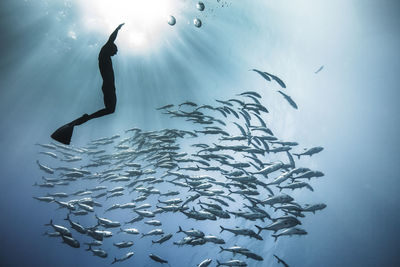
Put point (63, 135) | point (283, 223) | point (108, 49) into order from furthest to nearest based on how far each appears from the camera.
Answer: point (283, 223)
point (63, 135)
point (108, 49)

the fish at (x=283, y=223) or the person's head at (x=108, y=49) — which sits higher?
the person's head at (x=108, y=49)

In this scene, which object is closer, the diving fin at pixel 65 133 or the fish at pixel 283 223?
the diving fin at pixel 65 133

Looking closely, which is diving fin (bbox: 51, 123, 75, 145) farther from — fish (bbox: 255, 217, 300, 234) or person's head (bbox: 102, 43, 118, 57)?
fish (bbox: 255, 217, 300, 234)

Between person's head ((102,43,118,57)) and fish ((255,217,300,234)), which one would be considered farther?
fish ((255,217,300,234))

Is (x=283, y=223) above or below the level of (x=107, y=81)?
below

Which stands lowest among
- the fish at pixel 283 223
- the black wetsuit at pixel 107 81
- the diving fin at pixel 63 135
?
the fish at pixel 283 223

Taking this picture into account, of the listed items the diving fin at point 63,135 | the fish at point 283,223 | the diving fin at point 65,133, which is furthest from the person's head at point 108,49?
the fish at point 283,223

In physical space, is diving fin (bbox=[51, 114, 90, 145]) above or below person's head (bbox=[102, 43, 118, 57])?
below

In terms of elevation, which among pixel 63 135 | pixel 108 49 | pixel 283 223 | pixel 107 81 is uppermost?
pixel 108 49

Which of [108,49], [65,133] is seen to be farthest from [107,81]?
[65,133]

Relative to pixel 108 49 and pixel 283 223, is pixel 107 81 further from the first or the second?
pixel 283 223

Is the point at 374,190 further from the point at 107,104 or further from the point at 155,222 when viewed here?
the point at 107,104

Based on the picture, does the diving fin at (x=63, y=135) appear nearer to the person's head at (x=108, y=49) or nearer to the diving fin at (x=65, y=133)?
the diving fin at (x=65, y=133)

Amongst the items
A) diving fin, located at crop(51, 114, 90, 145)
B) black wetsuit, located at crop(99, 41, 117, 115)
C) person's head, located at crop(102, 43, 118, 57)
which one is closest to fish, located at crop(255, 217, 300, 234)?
black wetsuit, located at crop(99, 41, 117, 115)
